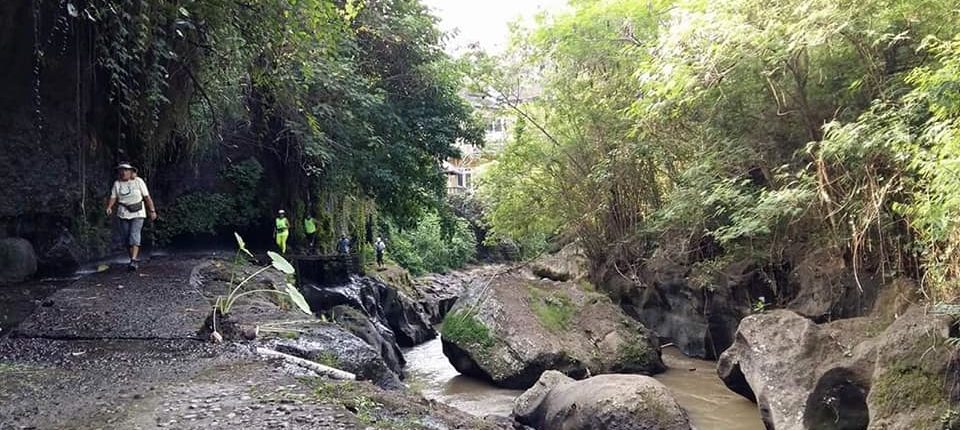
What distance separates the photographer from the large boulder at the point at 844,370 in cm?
644

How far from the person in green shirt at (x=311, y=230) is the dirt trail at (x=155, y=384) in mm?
8656

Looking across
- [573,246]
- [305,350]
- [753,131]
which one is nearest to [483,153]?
[573,246]

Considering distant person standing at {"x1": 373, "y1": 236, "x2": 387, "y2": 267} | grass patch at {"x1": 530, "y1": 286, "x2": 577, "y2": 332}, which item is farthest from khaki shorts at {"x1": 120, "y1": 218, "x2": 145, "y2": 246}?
distant person standing at {"x1": 373, "y1": 236, "x2": 387, "y2": 267}

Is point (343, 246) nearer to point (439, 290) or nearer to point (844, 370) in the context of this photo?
point (439, 290)

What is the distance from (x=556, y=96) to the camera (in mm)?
15477

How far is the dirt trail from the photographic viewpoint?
13.6ft

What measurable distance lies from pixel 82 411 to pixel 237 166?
37.8ft

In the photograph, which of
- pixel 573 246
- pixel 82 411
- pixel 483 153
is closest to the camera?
pixel 82 411

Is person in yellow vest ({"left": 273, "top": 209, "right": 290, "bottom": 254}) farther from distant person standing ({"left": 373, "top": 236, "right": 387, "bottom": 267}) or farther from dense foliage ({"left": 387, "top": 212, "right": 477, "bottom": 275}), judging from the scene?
dense foliage ({"left": 387, "top": 212, "right": 477, "bottom": 275})

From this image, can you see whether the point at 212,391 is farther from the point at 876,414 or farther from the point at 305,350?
the point at 876,414

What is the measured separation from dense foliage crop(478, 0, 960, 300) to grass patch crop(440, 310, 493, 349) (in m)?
3.53

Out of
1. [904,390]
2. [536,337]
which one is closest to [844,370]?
[904,390]

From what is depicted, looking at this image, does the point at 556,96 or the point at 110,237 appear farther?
the point at 556,96

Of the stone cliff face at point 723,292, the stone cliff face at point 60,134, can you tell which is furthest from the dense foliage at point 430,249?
the stone cliff face at point 60,134
